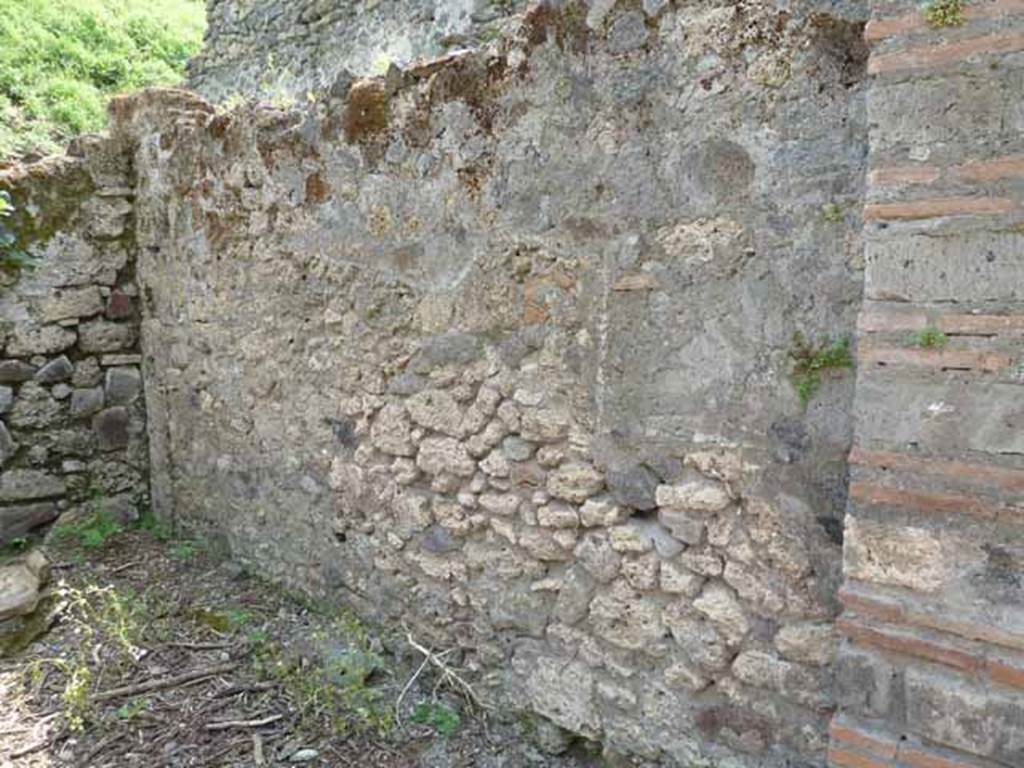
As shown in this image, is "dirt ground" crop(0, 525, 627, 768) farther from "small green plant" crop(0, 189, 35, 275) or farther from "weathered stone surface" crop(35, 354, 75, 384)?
"small green plant" crop(0, 189, 35, 275)

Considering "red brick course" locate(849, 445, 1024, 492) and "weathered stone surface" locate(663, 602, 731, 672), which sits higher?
"red brick course" locate(849, 445, 1024, 492)

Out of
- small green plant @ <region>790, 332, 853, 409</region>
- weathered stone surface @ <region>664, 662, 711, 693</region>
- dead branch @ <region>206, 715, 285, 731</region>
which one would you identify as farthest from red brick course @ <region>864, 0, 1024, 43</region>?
dead branch @ <region>206, 715, 285, 731</region>

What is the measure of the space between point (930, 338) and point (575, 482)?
3.66ft

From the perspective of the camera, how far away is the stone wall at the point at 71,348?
4.15 meters

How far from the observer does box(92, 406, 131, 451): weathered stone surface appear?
440cm

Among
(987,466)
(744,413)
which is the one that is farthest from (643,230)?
(987,466)

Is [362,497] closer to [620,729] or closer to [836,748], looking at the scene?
[620,729]

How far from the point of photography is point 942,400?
151 centimetres

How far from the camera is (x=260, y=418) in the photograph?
3674mm

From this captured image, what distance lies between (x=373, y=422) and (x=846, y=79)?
1.90 meters

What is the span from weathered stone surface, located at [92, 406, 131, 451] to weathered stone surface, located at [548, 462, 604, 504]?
288 centimetres

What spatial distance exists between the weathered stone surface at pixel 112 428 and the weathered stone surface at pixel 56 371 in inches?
10.0

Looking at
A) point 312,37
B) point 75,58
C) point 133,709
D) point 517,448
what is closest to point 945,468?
point 517,448

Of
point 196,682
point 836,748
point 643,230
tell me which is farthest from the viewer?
point 196,682
